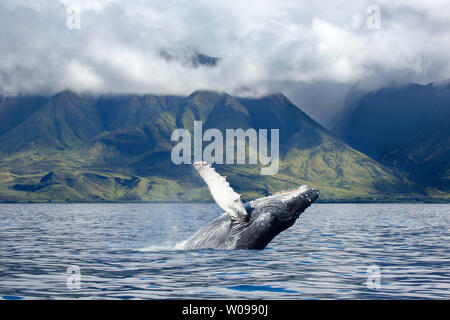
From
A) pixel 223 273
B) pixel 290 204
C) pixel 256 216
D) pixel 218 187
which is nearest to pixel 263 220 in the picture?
pixel 256 216

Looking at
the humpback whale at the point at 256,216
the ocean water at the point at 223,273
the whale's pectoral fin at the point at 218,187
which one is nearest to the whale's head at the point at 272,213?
the humpback whale at the point at 256,216

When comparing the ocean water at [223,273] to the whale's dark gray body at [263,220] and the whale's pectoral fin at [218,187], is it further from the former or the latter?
the whale's pectoral fin at [218,187]

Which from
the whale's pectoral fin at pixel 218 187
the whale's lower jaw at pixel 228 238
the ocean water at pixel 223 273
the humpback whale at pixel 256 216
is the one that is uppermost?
the whale's pectoral fin at pixel 218 187

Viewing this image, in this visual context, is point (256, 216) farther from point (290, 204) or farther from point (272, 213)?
point (290, 204)

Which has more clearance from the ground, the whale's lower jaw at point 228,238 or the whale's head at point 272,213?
the whale's head at point 272,213

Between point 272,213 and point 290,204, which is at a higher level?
point 290,204

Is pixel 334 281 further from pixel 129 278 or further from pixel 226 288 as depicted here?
pixel 129 278

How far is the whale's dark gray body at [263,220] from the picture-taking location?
15.9 m

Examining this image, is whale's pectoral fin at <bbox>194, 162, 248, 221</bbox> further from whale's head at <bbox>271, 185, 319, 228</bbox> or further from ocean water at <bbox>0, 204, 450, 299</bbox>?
ocean water at <bbox>0, 204, 450, 299</bbox>

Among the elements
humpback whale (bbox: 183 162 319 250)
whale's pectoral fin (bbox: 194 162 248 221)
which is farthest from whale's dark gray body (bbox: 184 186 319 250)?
whale's pectoral fin (bbox: 194 162 248 221)

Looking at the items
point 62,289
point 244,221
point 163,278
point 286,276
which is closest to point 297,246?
point 244,221

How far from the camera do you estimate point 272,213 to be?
15.8 metres

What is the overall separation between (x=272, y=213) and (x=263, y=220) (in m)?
0.32
